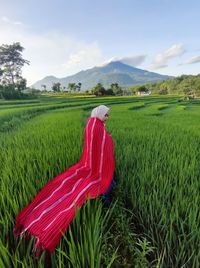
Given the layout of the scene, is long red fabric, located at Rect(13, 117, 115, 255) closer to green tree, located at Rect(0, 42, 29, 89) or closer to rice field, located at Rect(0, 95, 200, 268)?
rice field, located at Rect(0, 95, 200, 268)

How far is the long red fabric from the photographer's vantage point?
4.80 feet

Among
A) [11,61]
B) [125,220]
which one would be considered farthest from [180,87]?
[125,220]

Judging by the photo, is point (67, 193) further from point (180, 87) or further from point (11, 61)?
point (180, 87)

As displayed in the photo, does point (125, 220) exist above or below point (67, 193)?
below

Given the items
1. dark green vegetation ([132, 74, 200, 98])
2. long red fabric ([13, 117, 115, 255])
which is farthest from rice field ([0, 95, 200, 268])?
dark green vegetation ([132, 74, 200, 98])

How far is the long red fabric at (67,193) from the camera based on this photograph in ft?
4.80

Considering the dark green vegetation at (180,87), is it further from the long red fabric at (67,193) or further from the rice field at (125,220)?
the long red fabric at (67,193)

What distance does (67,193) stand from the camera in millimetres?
1855

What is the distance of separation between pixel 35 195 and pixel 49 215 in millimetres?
402

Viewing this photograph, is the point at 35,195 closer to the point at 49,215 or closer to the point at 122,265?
the point at 49,215

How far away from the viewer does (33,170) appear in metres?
2.43

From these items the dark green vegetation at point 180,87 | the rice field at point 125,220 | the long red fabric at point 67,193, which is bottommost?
the dark green vegetation at point 180,87

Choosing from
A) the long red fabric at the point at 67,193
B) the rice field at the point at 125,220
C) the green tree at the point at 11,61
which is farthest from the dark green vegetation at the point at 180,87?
the long red fabric at the point at 67,193

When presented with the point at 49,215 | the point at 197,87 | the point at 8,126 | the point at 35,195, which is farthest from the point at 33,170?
the point at 197,87
